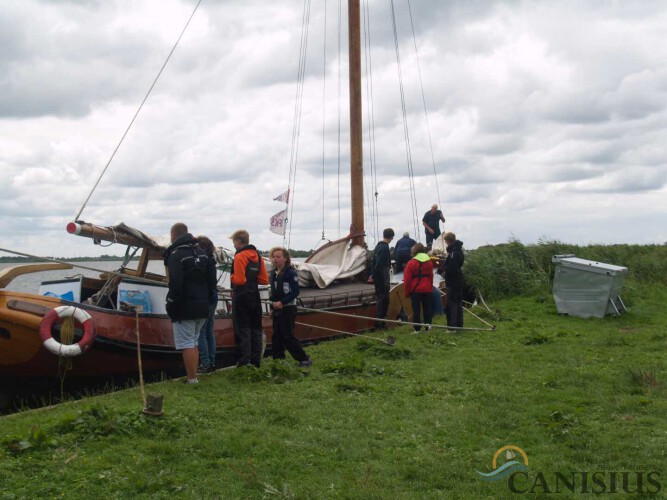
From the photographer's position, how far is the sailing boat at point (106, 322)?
9484 mm

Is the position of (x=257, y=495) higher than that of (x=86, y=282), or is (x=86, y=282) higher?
(x=86, y=282)

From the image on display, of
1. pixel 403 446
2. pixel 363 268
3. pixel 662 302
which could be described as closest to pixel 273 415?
pixel 403 446

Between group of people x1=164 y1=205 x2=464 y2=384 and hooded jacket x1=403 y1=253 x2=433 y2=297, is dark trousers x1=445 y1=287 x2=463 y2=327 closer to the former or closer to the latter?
group of people x1=164 y1=205 x2=464 y2=384

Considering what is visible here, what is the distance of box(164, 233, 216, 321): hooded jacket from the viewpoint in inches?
354

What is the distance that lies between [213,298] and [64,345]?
211 centimetres

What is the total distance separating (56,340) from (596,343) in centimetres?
831

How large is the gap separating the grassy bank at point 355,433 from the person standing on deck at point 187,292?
503 millimetres

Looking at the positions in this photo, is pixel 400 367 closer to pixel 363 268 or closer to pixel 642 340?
pixel 642 340

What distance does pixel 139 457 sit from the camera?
5711 mm

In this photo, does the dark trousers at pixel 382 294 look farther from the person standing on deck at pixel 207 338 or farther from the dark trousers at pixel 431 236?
the dark trousers at pixel 431 236

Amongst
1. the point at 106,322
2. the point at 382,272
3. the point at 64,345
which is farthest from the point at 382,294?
the point at 64,345

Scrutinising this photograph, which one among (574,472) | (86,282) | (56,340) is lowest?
(574,472)

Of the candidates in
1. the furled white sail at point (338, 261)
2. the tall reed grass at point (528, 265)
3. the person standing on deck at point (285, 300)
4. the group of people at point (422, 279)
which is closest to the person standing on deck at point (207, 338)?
the person standing on deck at point (285, 300)

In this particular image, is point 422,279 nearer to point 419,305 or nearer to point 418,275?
point 418,275
